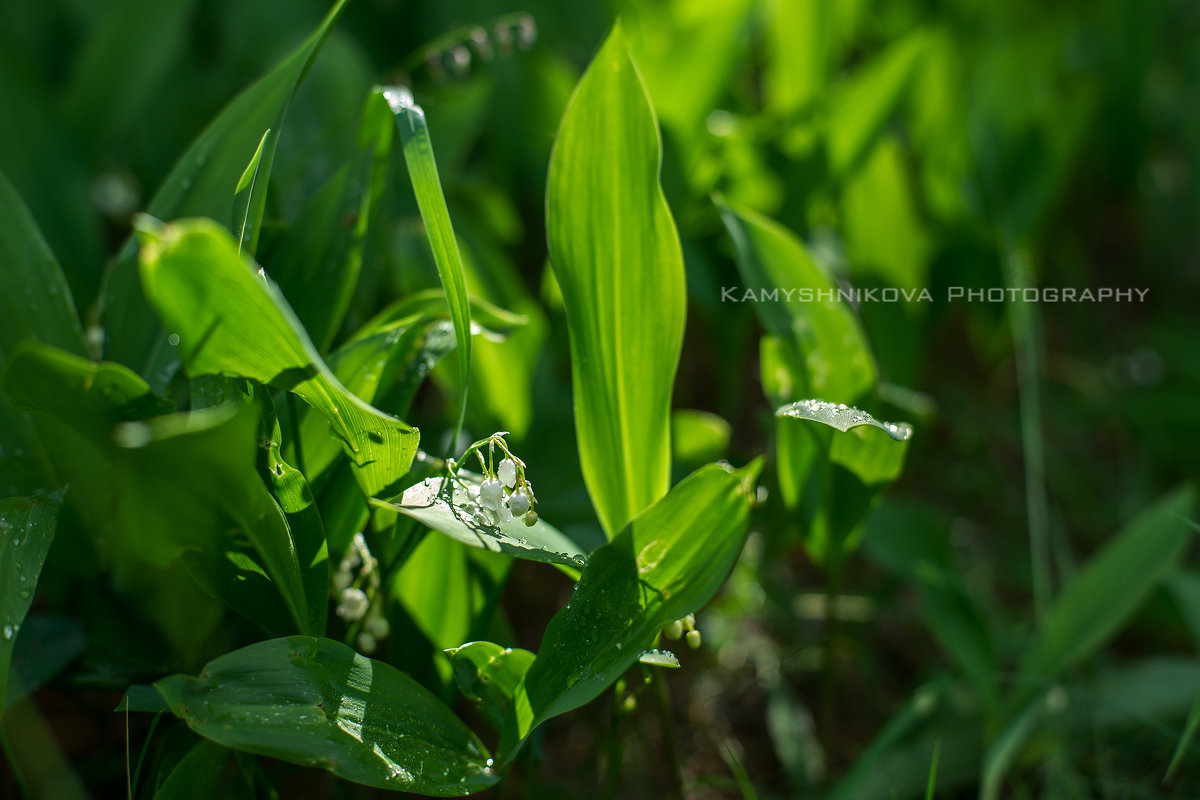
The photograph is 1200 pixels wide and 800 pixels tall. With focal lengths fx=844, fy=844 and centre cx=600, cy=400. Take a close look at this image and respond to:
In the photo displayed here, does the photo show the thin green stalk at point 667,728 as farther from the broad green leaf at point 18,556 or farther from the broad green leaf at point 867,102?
the broad green leaf at point 867,102

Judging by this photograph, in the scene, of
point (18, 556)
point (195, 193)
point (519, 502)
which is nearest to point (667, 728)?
point (519, 502)

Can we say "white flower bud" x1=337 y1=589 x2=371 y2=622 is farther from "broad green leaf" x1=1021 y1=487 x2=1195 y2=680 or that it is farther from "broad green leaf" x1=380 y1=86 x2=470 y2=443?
"broad green leaf" x1=1021 y1=487 x2=1195 y2=680

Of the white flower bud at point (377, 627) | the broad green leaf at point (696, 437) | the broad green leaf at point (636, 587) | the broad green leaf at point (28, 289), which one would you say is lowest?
the white flower bud at point (377, 627)

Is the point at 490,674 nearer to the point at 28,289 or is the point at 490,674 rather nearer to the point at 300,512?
the point at 300,512

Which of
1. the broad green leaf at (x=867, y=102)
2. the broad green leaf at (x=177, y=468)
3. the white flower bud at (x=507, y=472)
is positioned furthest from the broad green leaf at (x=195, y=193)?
the broad green leaf at (x=867, y=102)

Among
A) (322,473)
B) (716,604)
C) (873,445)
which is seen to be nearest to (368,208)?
(322,473)
